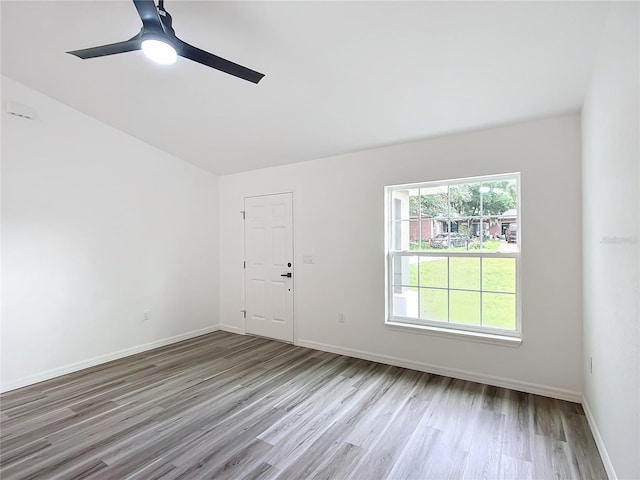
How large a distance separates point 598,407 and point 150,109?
14.9 ft

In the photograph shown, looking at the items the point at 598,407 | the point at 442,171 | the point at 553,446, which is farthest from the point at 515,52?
the point at 553,446

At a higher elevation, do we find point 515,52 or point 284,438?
point 515,52

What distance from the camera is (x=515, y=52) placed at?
6.93 feet

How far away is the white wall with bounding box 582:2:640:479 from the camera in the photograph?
145 cm

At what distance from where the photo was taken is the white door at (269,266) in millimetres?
4449

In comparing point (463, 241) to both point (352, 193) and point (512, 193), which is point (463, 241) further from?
point (352, 193)

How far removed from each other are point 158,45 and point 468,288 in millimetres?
3155

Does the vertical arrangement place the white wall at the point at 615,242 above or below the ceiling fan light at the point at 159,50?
below

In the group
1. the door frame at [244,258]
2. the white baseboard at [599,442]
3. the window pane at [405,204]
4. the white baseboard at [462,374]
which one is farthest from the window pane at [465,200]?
the door frame at [244,258]

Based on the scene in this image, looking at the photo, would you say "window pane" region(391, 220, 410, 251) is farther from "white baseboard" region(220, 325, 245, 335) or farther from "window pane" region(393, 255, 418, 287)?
"white baseboard" region(220, 325, 245, 335)

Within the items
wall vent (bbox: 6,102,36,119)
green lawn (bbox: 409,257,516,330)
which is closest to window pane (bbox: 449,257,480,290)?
green lawn (bbox: 409,257,516,330)

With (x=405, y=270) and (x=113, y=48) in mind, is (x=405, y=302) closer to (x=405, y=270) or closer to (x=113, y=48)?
(x=405, y=270)

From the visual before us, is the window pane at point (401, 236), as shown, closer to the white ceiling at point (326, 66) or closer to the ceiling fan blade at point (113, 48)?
the white ceiling at point (326, 66)

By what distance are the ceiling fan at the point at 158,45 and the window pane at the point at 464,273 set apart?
8.26 ft
